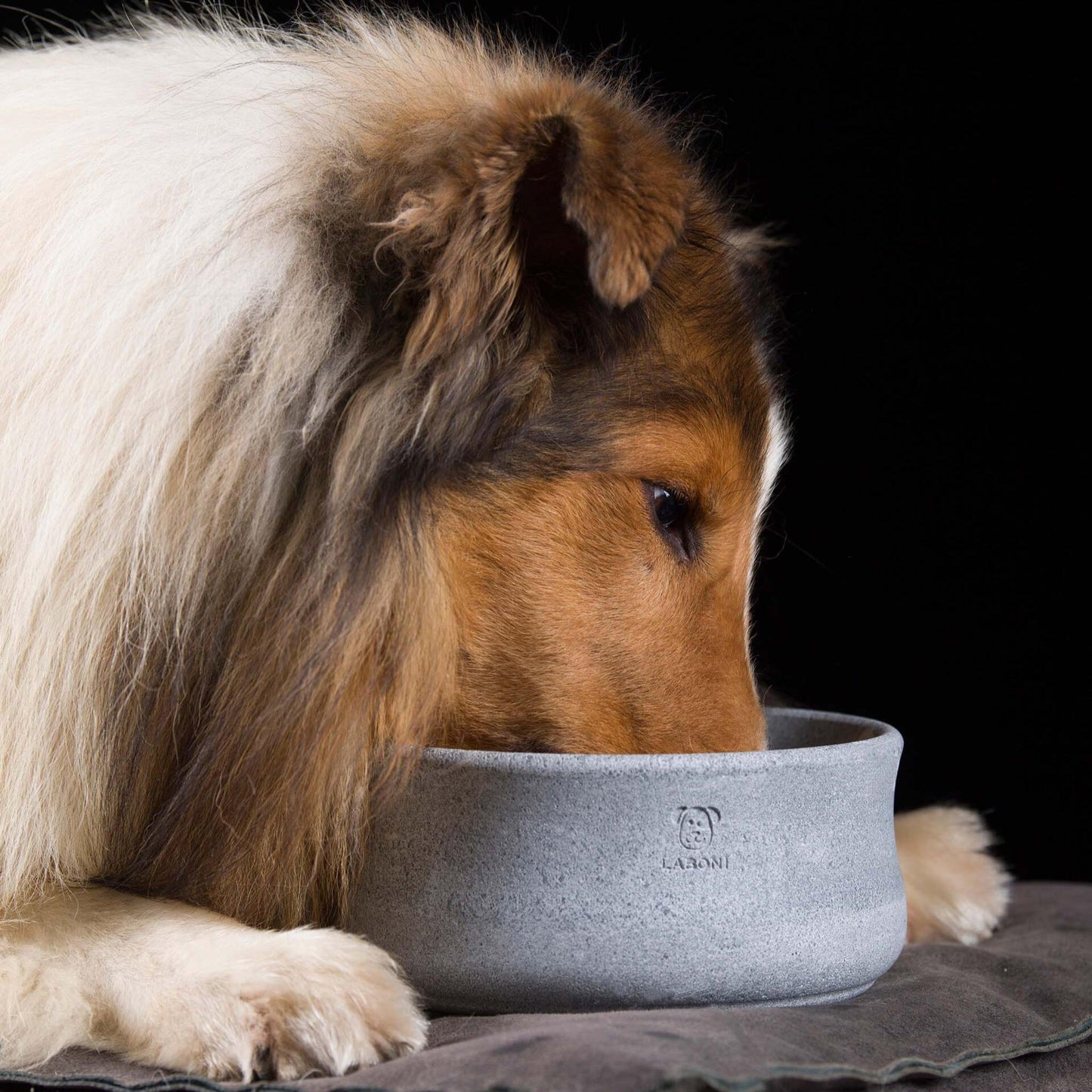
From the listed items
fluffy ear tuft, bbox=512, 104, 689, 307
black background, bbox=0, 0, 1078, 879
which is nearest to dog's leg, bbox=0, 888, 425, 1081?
fluffy ear tuft, bbox=512, 104, 689, 307

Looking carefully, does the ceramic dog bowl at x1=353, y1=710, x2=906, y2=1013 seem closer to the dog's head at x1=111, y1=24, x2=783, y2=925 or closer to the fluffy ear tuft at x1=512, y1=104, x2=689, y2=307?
the dog's head at x1=111, y1=24, x2=783, y2=925

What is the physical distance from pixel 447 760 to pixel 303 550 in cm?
27

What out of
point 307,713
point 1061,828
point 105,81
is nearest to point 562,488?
point 307,713

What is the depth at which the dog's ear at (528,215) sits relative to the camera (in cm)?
146

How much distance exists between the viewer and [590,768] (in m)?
1.43

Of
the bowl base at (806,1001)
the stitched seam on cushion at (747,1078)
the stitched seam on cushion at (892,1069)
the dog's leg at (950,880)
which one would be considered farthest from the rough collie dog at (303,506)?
the dog's leg at (950,880)

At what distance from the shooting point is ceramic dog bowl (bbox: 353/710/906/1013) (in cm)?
144

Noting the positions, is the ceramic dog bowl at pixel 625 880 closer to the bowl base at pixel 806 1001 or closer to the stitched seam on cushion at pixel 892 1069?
the bowl base at pixel 806 1001

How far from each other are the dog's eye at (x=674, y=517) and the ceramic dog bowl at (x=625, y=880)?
31cm

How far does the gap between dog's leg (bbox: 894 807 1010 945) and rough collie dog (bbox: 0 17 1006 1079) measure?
0.60 m

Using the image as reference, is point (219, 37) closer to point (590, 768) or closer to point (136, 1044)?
point (590, 768)

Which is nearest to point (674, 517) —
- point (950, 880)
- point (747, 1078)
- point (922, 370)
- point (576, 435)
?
point (576, 435)

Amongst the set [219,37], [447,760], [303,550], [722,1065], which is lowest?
[722,1065]

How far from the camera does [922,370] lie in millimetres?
2871
